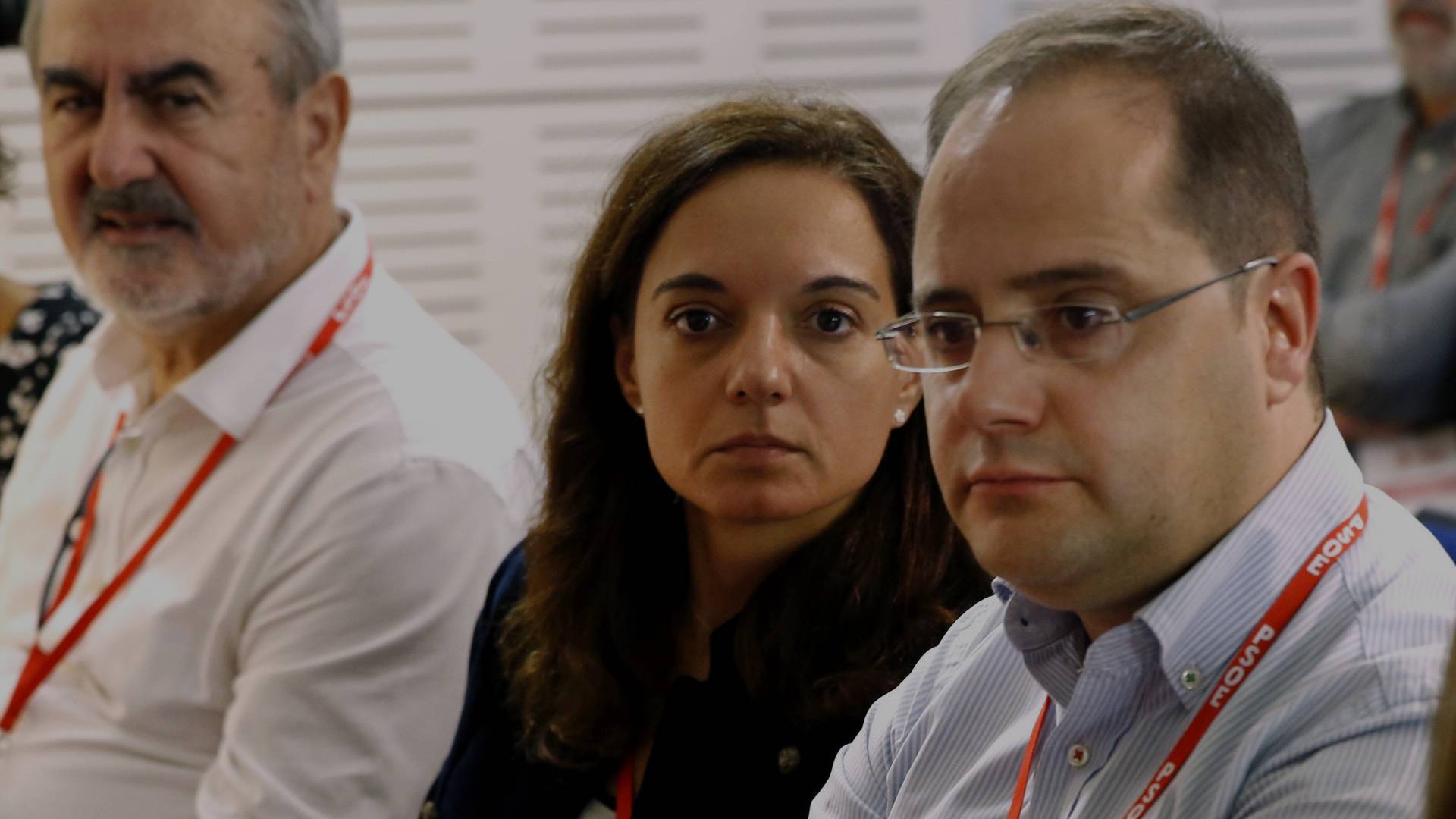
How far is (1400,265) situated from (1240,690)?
2507mm

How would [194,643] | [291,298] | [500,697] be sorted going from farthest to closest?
[291,298]
[194,643]
[500,697]

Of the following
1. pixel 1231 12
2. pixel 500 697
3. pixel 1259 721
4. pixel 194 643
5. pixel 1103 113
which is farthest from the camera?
pixel 1231 12

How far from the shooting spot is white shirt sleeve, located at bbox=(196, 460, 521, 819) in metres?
2.11

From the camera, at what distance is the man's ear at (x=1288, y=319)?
121cm

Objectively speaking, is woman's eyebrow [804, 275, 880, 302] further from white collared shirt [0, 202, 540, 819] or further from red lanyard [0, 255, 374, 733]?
red lanyard [0, 255, 374, 733]

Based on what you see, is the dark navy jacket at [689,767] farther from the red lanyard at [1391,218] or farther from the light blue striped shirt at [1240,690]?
the red lanyard at [1391,218]

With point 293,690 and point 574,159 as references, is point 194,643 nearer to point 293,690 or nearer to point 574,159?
point 293,690

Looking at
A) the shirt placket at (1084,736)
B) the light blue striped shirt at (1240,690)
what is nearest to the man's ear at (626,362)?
the light blue striped shirt at (1240,690)

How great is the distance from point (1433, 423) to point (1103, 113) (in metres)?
2.38

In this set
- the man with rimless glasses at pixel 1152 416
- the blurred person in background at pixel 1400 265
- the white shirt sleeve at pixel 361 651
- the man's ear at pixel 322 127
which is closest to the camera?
the man with rimless glasses at pixel 1152 416

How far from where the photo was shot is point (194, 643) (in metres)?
2.24

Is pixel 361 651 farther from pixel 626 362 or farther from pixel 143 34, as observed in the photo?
pixel 143 34

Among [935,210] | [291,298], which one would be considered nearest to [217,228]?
[291,298]

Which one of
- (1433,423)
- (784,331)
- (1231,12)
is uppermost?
(784,331)
